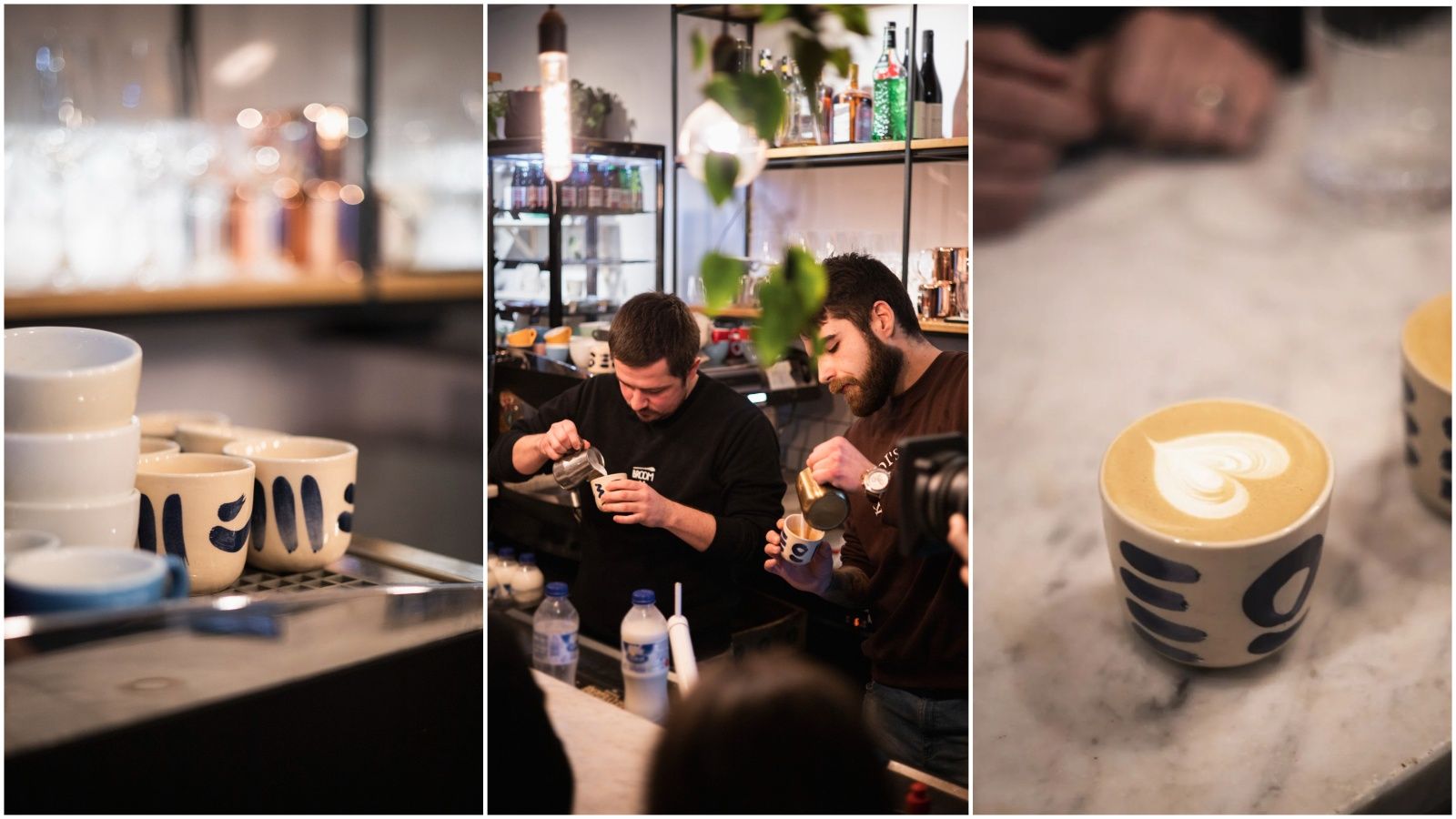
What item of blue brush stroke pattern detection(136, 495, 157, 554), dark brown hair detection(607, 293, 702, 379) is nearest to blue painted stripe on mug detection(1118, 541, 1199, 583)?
dark brown hair detection(607, 293, 702, 379)

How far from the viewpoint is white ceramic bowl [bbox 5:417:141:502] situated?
1.31m

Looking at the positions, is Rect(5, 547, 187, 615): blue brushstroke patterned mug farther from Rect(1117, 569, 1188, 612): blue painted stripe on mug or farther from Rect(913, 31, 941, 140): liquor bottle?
Rect(1117, 569, 1188, 612): blue painted stripe on mug

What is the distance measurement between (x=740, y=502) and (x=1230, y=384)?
737mm

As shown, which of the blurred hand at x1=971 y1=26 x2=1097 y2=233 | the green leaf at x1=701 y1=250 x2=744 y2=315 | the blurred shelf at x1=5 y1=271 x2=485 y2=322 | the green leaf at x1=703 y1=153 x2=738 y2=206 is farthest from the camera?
the blurred shelf at x1=5 y1=271 x2=485 y2=322

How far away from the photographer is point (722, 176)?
60.7 inches

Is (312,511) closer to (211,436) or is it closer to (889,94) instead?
(211,436)

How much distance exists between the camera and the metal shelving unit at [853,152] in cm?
174

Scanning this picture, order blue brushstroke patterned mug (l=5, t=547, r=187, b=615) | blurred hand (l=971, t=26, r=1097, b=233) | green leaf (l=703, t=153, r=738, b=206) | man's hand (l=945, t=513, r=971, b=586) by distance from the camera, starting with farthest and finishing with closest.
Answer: blurred hand (l=971, t=26, r=1097, b=233) → man's hand (l=945, t=513, r=971, b=586) → green leaf (l=703, t=153, r=738, b=206) → blue brushstroke patterned mug (l=5, t=547, r=187, b=615)

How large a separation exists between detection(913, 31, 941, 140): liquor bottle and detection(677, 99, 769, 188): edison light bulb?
0.74ft

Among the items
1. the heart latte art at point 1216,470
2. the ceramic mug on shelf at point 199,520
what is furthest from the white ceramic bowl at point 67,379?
the heart latte art at point 1216,470

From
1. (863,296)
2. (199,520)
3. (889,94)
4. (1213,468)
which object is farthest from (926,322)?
(199,520)

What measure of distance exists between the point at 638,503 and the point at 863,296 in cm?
44

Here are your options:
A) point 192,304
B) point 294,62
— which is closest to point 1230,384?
point 192,304

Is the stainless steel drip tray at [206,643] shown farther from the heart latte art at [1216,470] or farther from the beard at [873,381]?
the heart latte art at [1216,470]
